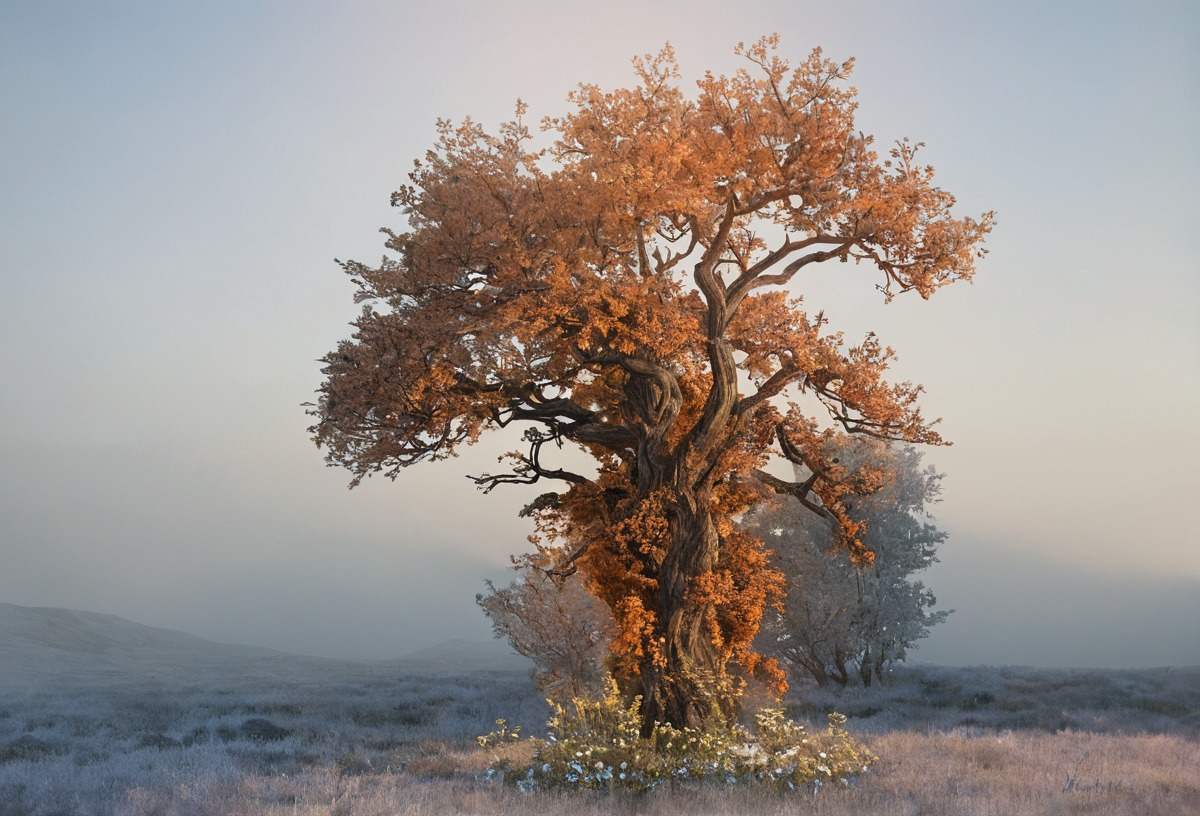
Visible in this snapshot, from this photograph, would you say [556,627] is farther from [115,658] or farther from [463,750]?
[115,658]

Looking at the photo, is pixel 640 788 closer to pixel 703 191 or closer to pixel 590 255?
pixel 590 255

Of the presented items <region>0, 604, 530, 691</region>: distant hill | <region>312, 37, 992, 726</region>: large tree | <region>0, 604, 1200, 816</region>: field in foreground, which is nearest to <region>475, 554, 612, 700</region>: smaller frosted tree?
<region>0, 604, 1200, 816</region>: field in foreground

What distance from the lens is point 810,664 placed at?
42062 millimetres

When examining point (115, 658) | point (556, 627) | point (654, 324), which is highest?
point (654, 324)

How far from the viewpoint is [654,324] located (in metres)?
17.9

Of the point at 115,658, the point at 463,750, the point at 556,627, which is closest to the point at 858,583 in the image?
the point at 556,627

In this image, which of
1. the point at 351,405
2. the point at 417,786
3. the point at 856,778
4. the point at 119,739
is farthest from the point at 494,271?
the point at 119,739

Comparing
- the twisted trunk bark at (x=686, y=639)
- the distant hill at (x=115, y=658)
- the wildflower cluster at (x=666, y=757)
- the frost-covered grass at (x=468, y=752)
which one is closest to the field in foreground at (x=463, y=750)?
the frost-covered grass at (x=468, y=752)

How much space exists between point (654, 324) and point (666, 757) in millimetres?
8279

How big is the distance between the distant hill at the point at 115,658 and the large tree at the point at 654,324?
128 ft

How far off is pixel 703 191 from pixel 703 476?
6.30 meters

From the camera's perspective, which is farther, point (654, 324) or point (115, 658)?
point (115, 658)

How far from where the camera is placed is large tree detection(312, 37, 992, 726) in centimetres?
1772

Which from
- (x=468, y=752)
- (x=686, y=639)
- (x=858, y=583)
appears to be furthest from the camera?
(x=858, y=583)
